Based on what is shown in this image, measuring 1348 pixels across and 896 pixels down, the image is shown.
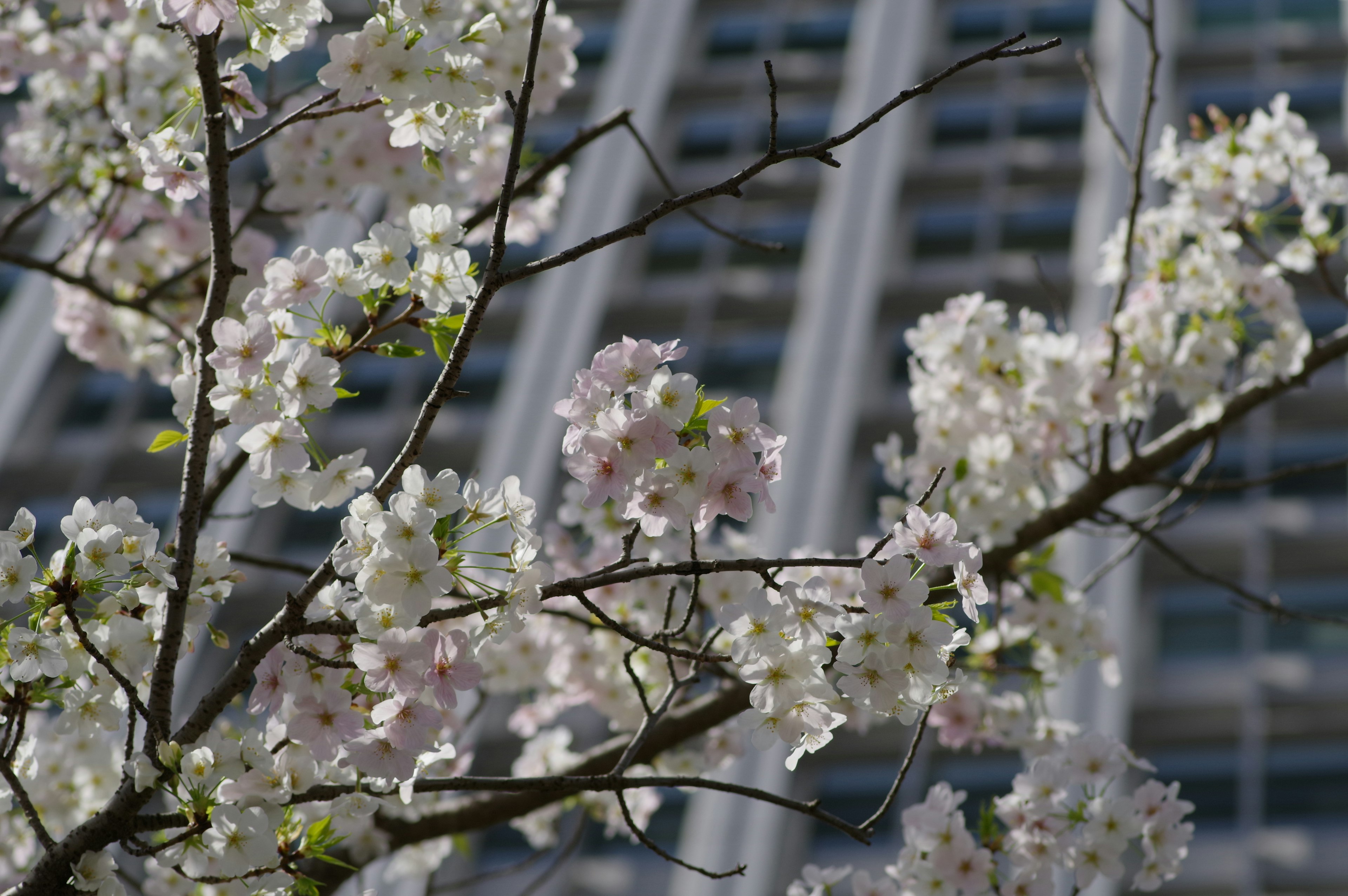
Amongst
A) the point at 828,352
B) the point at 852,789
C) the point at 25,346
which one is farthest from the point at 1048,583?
the point at 25,346

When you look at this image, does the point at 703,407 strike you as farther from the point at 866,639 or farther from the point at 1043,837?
the point at 1043,837

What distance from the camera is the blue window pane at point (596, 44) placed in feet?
46.5

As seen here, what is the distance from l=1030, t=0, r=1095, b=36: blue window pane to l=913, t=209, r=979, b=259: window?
2.43m

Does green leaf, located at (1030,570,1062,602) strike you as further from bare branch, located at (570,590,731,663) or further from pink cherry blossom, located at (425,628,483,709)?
pink cherry blossom, located at (425,628,483,709)

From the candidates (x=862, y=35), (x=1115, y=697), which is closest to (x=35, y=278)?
(x=862, y=35)

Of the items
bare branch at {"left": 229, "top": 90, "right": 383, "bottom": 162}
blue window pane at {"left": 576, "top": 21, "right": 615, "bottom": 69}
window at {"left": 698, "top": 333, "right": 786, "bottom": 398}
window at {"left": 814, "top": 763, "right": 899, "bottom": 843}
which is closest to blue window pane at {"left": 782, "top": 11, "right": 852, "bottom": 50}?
blue window pane at {"left": 576, "top": 21, "right": 615, "bottom": 69}

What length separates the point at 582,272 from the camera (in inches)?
465

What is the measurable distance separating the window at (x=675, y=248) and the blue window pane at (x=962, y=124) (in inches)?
104

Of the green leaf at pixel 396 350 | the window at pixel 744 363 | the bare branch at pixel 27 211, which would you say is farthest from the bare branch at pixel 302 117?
the window at pixel 744 363

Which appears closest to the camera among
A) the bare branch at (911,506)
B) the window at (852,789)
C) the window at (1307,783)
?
the bare branch at (911,506)

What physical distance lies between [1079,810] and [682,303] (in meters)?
9.79

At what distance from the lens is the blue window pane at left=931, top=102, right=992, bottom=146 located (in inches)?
506

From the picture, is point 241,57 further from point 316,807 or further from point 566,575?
point 566,575

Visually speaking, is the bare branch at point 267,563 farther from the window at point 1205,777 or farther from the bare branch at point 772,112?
the window at point 1205,777
